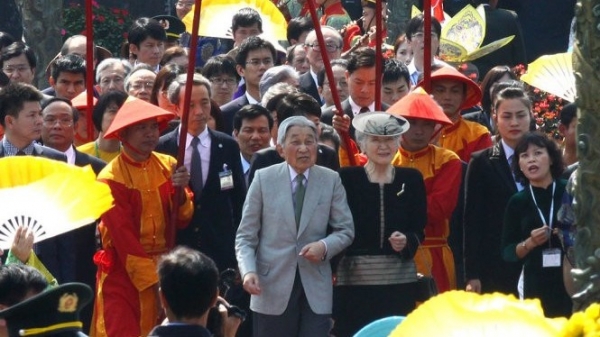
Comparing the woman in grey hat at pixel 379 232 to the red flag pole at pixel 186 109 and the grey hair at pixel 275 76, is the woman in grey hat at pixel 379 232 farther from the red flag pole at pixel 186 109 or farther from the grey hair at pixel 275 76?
the grey hair at pixel 275 76

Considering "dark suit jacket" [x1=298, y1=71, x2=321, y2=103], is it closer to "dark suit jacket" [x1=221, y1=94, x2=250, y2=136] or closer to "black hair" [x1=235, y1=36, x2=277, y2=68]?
"black hair" [x1=235, y1=36, x2=277, y2=68]

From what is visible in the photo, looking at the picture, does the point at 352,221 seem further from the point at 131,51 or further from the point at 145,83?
the point at 131,51

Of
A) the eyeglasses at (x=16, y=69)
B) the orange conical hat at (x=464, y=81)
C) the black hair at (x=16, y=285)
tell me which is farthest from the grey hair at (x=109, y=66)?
the black hair at (x=16, y=285)

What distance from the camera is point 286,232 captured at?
9.30m

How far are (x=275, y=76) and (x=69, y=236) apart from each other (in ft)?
6.82

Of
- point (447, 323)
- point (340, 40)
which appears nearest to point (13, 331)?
point (447, 323)

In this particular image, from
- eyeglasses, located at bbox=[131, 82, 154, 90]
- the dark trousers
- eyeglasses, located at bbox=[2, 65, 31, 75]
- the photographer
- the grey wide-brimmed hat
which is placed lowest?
the dark trousers

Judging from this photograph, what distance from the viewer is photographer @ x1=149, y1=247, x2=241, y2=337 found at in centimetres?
629

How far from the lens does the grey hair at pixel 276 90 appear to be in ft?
34.9

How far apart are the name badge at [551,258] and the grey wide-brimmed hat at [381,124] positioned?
3.24ft

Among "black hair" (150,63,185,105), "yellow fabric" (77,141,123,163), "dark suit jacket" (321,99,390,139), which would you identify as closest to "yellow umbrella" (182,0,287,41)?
"black hair" (150,63,185,105)

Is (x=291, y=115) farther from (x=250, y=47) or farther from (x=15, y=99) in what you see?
(x=250, y=47)

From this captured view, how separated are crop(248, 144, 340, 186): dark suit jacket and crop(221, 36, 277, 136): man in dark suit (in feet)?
5.93

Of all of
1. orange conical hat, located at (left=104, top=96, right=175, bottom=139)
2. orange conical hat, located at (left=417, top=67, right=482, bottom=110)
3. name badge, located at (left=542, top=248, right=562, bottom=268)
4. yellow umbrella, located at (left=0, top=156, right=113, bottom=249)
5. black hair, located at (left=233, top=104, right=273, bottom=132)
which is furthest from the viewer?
orange conical hat, located at (left=417, top=67, right=482, bottom=110)
